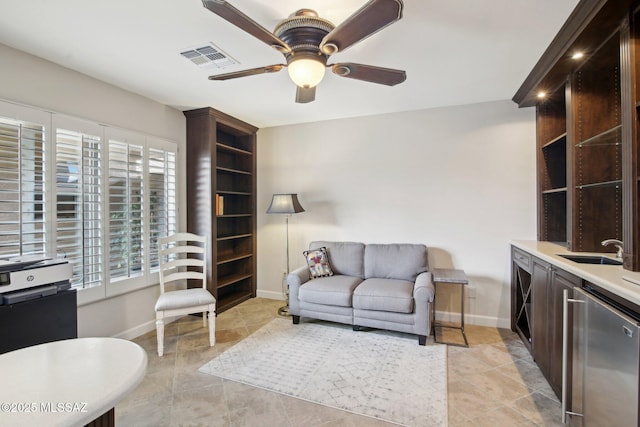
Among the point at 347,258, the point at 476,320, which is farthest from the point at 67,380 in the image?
the point at 476,320

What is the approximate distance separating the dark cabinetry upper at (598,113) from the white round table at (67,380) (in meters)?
2.45

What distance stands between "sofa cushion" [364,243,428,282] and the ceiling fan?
2.09 meters

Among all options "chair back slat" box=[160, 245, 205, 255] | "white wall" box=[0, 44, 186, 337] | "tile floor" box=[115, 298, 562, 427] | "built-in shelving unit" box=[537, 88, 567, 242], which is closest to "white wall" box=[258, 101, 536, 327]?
"built-in shelving unit" box=[537, 88, 567, 242]

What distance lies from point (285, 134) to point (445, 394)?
3.68 meters

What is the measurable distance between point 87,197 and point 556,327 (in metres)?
3.91

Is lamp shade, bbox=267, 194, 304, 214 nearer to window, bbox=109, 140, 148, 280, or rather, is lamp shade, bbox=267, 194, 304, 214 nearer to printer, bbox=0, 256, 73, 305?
window, bbox=109, 140, 148, 280

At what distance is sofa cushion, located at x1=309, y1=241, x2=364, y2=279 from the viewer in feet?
12.4

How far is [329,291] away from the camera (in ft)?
10.8

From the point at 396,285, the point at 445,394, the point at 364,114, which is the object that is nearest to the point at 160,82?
the point at 364,114

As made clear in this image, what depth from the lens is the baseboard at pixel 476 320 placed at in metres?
3.41

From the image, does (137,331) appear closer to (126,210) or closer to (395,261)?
(126,210)

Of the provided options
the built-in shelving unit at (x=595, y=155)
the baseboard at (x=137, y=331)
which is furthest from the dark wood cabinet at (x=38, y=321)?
the built-in shelving unit at (x=595, y=155)

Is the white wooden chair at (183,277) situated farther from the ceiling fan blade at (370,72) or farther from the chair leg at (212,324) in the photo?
the ceiling fan blade at (370,72)

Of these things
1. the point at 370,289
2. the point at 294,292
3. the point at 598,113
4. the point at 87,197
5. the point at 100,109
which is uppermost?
the point at 100,109
